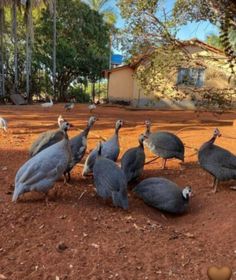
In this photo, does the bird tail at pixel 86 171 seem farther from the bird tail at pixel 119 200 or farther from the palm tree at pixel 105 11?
the palm tree at pixel 105 11

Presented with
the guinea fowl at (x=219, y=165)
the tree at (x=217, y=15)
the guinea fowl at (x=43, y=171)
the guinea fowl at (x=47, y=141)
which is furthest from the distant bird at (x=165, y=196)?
the tree at (x=217, y=15)

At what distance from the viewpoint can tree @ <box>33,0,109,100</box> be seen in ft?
96.3

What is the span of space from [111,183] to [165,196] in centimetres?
74

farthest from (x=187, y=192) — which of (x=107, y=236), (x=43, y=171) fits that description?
(x=43, y=171)

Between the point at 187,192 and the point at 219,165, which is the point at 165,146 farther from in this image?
the point at 187,192

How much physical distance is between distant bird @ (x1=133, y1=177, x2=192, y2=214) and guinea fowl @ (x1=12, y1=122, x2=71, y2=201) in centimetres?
115

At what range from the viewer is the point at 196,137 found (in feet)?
34.4

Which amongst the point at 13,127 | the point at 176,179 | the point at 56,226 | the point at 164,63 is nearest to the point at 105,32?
the point at 13,127

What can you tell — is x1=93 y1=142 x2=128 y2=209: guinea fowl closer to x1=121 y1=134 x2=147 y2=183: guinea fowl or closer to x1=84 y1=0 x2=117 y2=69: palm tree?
x1=121 y1=134 x2=147 y2=183: guinea fowl

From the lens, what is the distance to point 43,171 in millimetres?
5328

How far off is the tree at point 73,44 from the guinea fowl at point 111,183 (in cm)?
2404

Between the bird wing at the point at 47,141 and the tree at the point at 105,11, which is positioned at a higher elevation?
the tree at the point at 105,11

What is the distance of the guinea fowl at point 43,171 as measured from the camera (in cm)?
525

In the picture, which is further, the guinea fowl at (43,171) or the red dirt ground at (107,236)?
the guinea fowl at (43,171)
